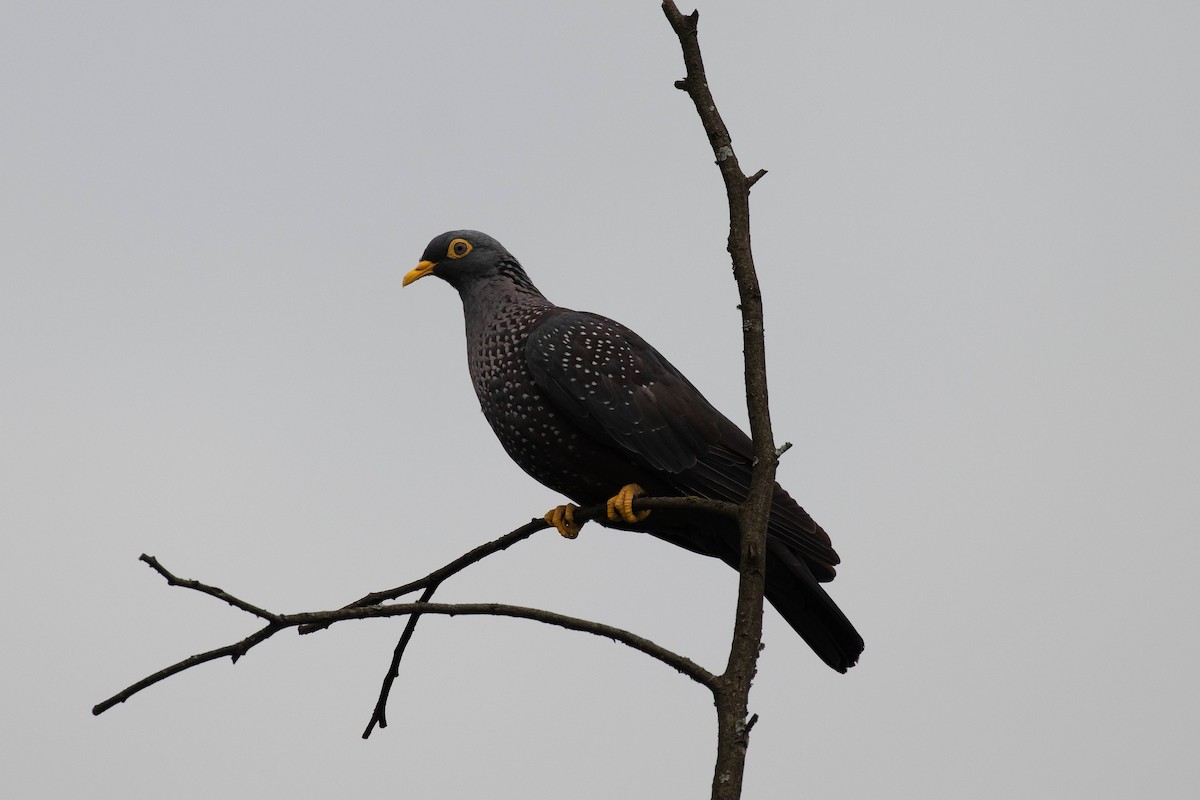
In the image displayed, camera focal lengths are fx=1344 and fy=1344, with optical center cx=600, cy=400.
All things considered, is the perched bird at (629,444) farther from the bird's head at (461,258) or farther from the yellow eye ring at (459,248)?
the yellow eye ring at (459,248)

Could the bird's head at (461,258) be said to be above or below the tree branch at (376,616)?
above

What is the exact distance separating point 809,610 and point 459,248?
8.20 ft

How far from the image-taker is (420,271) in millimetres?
6797

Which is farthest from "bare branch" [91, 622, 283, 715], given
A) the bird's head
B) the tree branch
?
the bird's head

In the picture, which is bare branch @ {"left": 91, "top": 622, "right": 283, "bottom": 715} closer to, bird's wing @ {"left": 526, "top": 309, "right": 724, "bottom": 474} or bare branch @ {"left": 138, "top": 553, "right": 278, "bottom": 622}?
bare branch @ {"left": 138, "top": 553, "right": 278, "bottom": 622}

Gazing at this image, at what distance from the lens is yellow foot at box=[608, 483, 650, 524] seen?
561cm

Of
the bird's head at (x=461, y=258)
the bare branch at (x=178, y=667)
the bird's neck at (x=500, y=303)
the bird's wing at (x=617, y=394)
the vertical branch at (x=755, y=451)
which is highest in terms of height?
the bird's head at (x=461, y=258)

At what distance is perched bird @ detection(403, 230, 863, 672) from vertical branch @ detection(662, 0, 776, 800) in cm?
153

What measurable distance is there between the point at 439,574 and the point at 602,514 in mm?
1017

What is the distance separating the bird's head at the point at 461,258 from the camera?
6656mm

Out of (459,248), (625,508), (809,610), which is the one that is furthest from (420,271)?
(809,610)

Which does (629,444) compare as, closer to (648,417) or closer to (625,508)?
(648,417)

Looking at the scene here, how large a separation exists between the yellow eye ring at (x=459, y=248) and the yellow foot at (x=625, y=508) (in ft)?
5.27

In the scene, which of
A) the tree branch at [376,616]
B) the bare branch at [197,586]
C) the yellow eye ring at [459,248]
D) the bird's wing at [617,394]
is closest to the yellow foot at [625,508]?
the bird's wing at [617,394]
